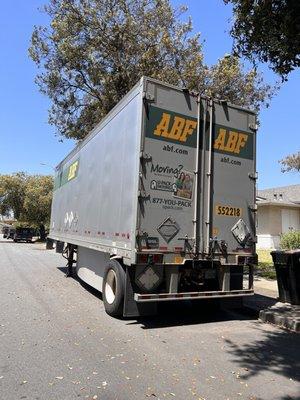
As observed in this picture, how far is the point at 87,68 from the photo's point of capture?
20.4 metres

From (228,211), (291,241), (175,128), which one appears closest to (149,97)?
(175,128)

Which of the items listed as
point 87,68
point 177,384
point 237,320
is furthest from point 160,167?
point 87,68

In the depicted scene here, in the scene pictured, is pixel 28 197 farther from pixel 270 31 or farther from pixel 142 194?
pixel 270 31

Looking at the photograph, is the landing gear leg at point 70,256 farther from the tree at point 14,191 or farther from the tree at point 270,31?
the tree at point 14,191

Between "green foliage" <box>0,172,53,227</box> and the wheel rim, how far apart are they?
4489 centimetres

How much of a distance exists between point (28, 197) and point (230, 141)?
47.7 metres

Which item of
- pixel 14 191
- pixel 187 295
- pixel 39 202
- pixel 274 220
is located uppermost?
pixel 14 191

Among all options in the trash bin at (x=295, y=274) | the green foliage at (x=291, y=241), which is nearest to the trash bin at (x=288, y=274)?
the trash bin at (x=295, y=274)

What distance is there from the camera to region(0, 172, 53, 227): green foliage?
5366 cm

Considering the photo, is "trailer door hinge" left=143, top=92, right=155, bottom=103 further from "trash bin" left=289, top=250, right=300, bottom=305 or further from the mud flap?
A: "trash bin" left=289, top=250, right=300, bottom=305

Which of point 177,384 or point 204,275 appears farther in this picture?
point 204,275

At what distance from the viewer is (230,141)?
30.7 ft

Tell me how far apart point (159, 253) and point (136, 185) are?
1274mm

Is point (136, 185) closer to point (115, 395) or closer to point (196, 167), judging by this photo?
point (196, 167)
